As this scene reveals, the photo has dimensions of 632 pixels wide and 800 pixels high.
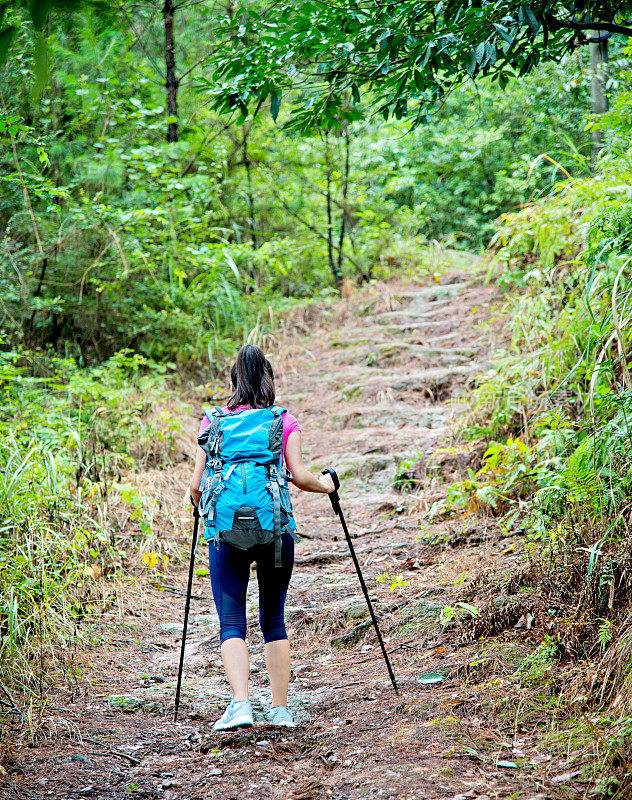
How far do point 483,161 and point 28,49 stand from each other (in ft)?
36.4

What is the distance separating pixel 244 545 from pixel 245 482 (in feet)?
0.94

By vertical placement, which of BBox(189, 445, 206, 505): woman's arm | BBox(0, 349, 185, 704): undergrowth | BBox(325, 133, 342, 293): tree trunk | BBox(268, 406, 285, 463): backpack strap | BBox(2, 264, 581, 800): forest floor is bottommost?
BBox(2, 264, 581, 800): forest floor

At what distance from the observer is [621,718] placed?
7.89 feet

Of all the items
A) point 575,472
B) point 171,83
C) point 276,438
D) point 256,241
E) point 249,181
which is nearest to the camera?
point 276,438

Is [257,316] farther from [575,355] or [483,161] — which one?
[483,161]

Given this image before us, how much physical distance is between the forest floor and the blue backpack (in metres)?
0.87

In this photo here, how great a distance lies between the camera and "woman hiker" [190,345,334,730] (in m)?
3.12

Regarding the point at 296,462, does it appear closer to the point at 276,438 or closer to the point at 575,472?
the point at 276,438

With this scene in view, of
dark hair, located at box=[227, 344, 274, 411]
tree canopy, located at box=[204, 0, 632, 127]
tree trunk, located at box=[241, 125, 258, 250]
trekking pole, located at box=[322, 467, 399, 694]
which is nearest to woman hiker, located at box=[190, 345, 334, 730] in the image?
dark hair, located at box=[227, 344, 274, 411]

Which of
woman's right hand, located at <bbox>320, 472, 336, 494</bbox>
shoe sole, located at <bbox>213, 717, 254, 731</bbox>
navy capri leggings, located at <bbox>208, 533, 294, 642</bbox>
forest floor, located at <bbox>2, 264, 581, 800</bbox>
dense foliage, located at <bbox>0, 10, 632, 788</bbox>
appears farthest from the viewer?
woman's right hand, located at <bbox>320, 472, 336, 494</bbox>

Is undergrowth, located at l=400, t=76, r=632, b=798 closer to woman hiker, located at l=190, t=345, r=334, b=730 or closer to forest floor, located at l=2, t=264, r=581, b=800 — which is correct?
forest floor, located at l=2, t=264, r=581, b=800

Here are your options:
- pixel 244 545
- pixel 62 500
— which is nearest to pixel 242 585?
pixel 244 545

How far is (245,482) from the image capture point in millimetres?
3109

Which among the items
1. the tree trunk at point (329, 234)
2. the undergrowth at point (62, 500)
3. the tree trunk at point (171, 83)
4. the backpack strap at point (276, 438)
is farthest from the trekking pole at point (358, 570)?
the tree trunk at point (329, 234)
